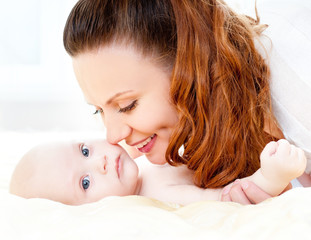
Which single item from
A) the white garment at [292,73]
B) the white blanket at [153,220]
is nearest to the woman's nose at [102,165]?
the white blanket at [153,220]

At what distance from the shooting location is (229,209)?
1.08 m

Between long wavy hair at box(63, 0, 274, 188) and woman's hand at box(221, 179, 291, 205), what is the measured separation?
0.14 meters

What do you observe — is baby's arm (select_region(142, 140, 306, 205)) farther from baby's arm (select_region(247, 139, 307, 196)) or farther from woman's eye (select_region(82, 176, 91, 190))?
woman's eye (select_region(82, 176, 91, 190))

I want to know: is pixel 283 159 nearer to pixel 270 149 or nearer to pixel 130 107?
pixel 270 149

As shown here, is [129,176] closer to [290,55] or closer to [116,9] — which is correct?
[116,9]

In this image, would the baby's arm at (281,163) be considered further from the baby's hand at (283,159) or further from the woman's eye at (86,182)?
the woman's eye at (86,182)

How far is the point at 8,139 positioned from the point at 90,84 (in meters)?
0.89

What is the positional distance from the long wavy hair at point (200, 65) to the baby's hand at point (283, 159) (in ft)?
0.86

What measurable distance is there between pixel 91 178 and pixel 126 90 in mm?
284

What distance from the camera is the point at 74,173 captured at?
146cm

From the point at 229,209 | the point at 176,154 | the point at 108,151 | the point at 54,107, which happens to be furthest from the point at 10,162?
the point at 54,107

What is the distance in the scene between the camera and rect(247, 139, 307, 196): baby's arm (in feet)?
4.06

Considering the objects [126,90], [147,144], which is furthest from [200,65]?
[147,144]

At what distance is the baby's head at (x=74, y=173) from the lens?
142 cm
